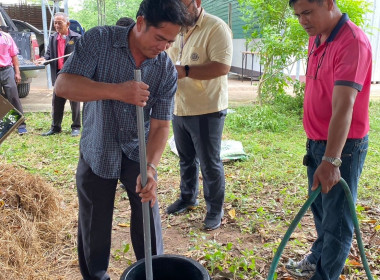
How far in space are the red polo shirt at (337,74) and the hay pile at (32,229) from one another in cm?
201

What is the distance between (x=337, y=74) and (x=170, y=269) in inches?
48.9

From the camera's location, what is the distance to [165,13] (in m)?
1.71

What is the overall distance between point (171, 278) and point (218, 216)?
163cm

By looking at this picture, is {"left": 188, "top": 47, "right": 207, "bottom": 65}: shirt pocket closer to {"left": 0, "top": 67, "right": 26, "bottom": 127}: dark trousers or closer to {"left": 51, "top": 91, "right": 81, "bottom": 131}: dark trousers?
{"left": 51, "top": 91, "right": 81, "bottom": 131}: dark trousers

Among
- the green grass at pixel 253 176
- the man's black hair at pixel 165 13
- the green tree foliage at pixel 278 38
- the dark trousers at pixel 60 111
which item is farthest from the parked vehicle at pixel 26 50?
the man's black hair at pixel 165 13

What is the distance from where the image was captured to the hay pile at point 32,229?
8.73 ft

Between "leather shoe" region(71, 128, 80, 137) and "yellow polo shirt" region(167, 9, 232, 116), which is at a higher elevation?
"yellow polo shirt" region(167, 9, 232, 116)

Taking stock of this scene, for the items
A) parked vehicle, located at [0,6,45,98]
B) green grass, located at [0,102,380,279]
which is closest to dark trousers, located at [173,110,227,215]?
green grass, located at [0,102,380,279]

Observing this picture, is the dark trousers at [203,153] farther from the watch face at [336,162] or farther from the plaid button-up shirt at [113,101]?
the watch face at [336,162]

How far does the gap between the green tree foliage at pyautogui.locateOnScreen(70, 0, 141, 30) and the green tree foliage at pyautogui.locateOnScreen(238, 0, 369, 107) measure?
36.9 feet

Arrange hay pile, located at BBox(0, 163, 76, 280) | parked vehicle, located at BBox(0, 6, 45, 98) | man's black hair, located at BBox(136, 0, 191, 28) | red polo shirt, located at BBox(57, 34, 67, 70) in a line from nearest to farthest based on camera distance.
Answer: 1. man's black hair, located at BBox(136, 0, 191, 28)
2. hay pile, located at BBox(0, 163, 76, 280)
3. red polo shirt, located at BBox(57, 34, 67, 70)
4. parked vehicle, located at BBox(0, 6, 45, 98)

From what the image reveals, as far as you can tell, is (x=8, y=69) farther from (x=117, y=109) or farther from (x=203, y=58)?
(x=117, y=109)

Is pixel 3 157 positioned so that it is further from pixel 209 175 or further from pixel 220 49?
pixel 220 49

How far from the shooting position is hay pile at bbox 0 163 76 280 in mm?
2660
